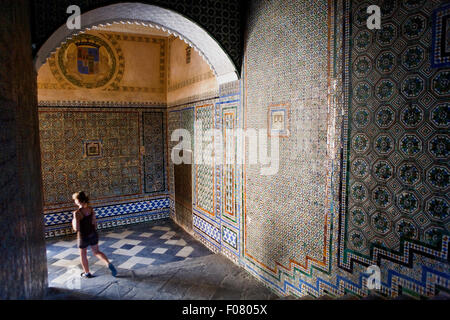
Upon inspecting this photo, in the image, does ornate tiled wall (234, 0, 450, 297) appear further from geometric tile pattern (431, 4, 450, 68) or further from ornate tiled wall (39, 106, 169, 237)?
ornate tiled wall (39, 106, 169, 237)

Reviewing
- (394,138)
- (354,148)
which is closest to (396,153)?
(394,138)

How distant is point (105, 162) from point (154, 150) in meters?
1.04

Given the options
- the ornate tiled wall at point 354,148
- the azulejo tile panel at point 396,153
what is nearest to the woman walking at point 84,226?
the ornate tiled wall at point 354,148

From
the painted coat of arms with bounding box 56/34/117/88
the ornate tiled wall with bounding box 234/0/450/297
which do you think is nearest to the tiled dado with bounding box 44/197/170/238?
the painted coat of arms with bounding box 56/34/117/88

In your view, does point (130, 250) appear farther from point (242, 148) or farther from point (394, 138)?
point (394, 138)

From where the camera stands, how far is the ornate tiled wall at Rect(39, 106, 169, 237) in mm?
5777

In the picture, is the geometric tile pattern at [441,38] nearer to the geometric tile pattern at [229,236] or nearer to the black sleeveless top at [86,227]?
the geometric tile pattern at [229,236]

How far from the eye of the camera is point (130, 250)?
17.2 feet

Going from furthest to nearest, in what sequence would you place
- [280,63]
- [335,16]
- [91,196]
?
[91,196], [280,63], [335,16]

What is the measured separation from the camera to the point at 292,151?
3.08 meters

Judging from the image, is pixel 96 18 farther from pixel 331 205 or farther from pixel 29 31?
pixel 331 205

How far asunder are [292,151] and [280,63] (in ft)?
3.17

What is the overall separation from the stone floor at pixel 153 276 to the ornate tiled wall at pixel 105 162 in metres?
1.00
